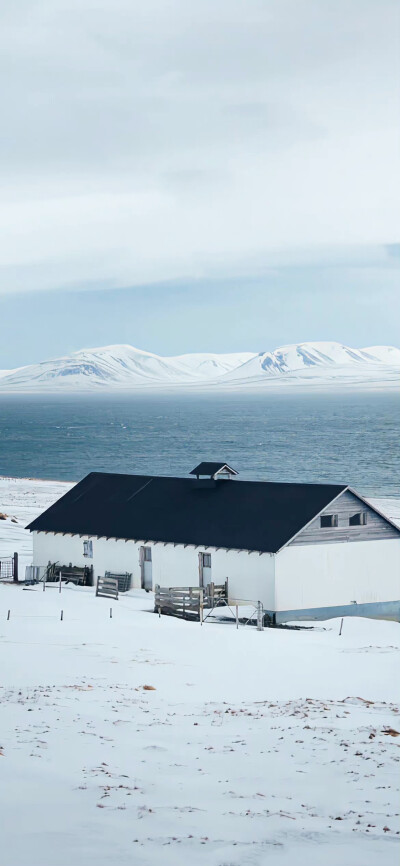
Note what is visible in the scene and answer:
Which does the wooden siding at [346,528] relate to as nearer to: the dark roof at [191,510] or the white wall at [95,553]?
the dark roof at [191,510]

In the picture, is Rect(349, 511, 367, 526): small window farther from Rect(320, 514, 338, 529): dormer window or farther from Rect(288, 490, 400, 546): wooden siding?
Rect(320, 514, 338, 529): dormer window

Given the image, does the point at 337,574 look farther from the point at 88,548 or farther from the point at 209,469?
the point at 88,548

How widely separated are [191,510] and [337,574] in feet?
21.6

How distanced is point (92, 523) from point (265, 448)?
451 ft

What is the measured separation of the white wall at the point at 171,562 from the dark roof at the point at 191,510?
1.20 feet

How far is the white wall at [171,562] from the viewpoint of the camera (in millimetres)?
40062

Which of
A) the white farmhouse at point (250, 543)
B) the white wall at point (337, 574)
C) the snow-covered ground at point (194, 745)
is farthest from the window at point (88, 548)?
the snow-covered ground at point (194, 745)

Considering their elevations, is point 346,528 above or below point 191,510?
Result: below

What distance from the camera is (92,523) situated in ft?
152

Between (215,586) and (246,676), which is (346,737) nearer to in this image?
(246,676)

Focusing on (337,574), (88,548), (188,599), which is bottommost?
(188,599)

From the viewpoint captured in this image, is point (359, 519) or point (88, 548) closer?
point (359, 519)

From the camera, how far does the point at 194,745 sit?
808 inches

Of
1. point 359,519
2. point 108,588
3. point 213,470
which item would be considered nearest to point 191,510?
point 213,470
